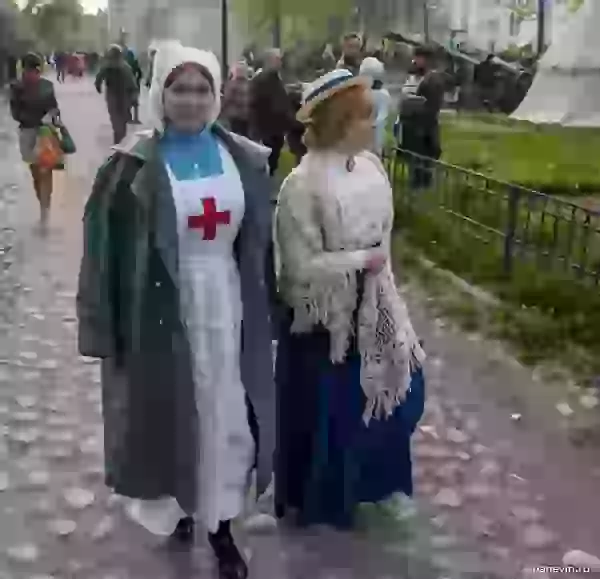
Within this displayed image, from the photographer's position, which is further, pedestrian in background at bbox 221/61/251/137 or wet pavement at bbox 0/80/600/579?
pedestrian in background at bbox 221/61/251/137

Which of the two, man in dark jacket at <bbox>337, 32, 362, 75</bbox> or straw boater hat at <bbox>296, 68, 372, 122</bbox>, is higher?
man in dark jacket at <bbox>337, 32, 362, 75</bbox>

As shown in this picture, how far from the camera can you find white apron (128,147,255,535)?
414 cm

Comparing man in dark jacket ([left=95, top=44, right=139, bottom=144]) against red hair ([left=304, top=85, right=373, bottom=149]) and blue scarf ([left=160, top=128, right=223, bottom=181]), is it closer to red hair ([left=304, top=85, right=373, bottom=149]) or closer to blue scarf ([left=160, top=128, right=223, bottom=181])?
red hair ([left=304, top=85, right=373, bottom=149])

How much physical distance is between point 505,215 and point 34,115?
5284 mm

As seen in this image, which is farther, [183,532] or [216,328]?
[183,532]

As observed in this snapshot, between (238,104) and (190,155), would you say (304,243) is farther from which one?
(238,104)

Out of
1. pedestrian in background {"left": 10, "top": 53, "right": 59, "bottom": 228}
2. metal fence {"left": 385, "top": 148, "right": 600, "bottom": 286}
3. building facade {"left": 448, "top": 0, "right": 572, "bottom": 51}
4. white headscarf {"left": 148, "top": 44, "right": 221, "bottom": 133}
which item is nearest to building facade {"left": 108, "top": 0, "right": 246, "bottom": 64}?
building facade {"left": 448, "top": 0, "right": 572, "bottom": 51}

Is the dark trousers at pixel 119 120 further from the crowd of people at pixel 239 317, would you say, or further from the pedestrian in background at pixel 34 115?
the crowd of people at pixel 239 317

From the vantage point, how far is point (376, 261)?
456 cm

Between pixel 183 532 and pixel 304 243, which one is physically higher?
pixel 304 243

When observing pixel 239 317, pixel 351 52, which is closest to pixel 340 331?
pixel 239 317

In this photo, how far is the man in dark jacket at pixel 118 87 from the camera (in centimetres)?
1788

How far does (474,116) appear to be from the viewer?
28969mm

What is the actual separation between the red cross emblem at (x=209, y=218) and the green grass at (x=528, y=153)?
1099 cm
